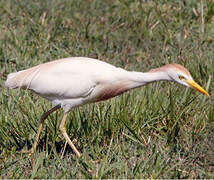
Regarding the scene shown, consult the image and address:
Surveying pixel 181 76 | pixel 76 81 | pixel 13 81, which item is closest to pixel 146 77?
pixel 181 76

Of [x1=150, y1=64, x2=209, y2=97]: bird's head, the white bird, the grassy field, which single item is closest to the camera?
[x1=150, y1=64, x2=209, y2=97]: bird's head

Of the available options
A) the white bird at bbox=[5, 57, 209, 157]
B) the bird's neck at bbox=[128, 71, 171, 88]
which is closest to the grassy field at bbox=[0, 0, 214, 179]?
the white bird at bbox=[5, 57, 209, 157]

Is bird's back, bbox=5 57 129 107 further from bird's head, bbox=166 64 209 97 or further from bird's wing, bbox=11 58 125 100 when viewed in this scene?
bird's head, bbox=166 64 209 97

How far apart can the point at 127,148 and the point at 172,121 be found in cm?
54

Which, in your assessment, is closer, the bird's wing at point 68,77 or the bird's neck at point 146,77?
the bird's neck at point 146,77

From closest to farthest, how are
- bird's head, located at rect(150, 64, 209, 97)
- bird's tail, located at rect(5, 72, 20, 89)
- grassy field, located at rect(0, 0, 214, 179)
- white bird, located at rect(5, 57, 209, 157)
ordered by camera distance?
bird's head, located at rect(150, 64, 209, 97), grassy field, located at rect(0, 0, 214, 179), white bird, located at rect(5, 57, 209, 157), bird's tail, located at rect(5, 72, 20, 89)

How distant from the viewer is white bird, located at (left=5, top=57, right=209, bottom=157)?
4.76m

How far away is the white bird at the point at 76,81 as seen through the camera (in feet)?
15.6

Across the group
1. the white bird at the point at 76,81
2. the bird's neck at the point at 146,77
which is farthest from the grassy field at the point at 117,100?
the bird's neck at the point at 146,77

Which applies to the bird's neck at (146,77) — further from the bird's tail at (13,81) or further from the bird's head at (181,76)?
→ the bird's tail at (13,81)

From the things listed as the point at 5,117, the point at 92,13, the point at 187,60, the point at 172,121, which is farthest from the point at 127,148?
the point at 92,13

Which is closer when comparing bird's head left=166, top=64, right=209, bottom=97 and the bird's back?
bird's head left=166, top=64, right=209, bottom=97

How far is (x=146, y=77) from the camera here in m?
4.59

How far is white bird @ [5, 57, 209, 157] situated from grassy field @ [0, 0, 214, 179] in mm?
217
